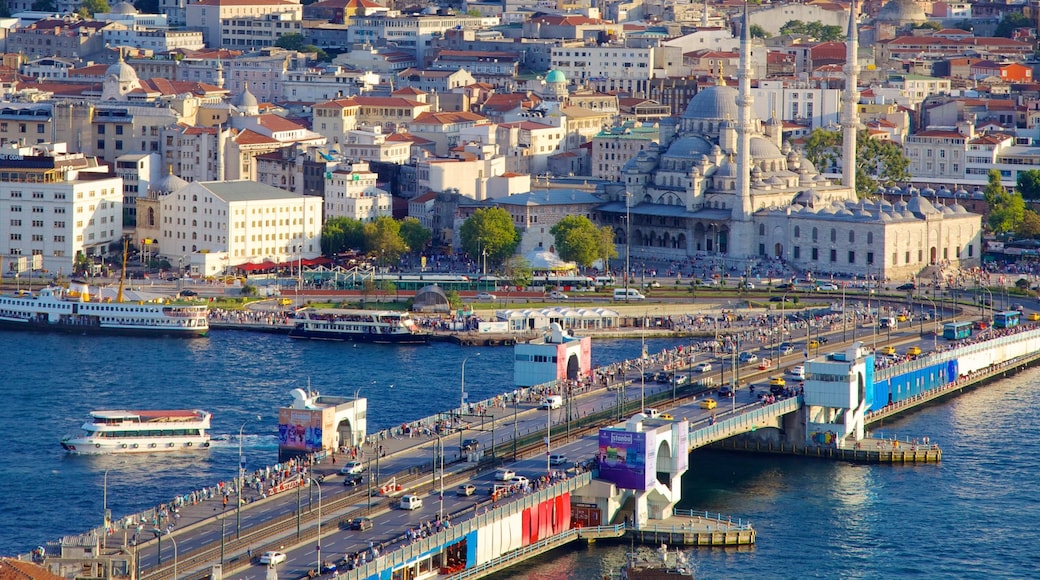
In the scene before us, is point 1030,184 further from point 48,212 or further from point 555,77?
point 48,212

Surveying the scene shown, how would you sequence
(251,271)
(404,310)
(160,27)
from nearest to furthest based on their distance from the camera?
1. (404,310)
2. (251,271)
3. (160,27)

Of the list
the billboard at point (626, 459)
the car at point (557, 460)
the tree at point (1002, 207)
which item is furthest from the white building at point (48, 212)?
the billboard at point (626, 459)

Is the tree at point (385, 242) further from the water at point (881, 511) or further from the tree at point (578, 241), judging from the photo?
the water at point (881, 511)

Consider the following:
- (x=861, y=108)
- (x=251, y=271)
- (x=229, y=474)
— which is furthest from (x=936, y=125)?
(x=229, y=474)

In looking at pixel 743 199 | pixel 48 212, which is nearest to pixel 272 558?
pixel 48 212

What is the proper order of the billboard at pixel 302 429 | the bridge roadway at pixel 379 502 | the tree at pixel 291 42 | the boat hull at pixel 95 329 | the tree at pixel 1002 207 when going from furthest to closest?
the tree at pixel 291 42 < the tree at pixel 1002 207 < the boat hull at pixel 95 329 < the billboard at pixel 302 429 < the bridge roadway at pixel 379 502

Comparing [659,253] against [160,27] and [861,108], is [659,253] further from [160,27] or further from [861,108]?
[160,27]
